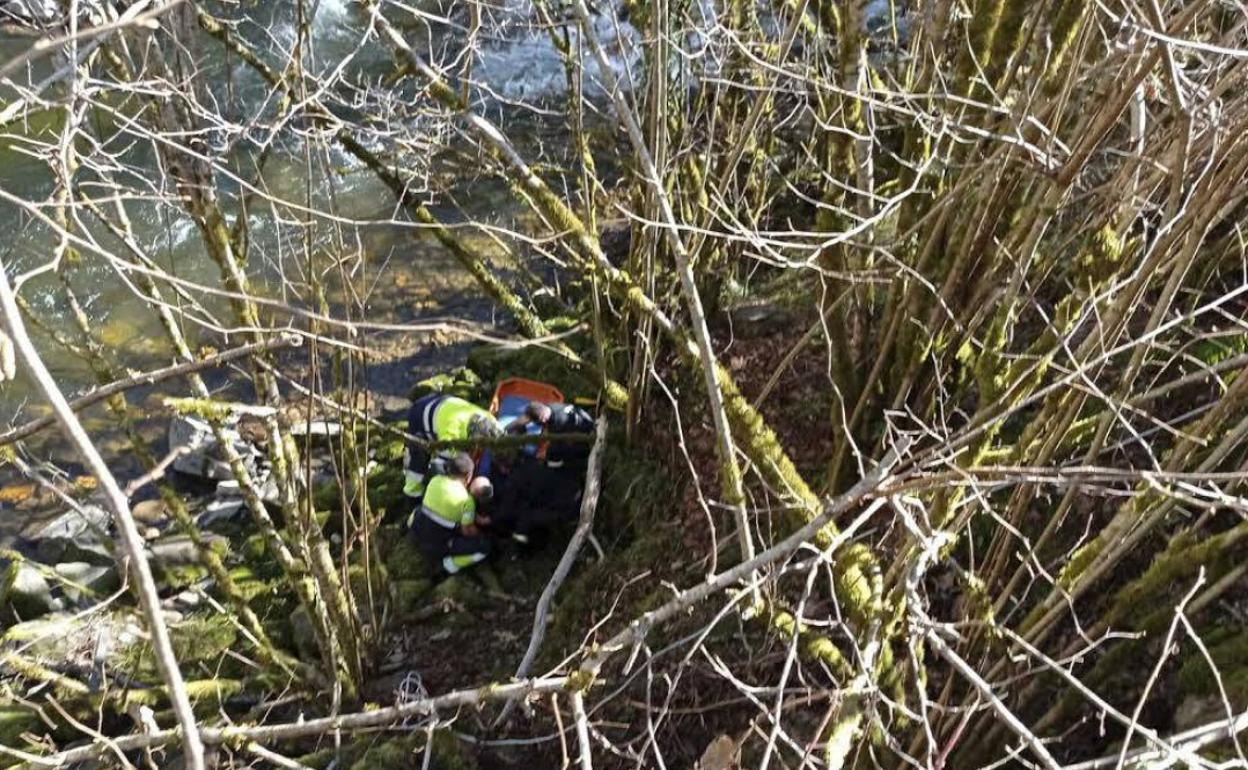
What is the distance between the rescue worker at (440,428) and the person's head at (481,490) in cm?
30

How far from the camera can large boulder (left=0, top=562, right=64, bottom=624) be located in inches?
238

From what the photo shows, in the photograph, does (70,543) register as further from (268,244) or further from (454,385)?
(268,244)

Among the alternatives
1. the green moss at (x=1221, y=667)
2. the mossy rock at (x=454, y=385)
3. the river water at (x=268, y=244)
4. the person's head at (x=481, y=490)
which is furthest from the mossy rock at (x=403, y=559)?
the green moss at (x=1221, y=667)

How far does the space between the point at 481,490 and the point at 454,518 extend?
0.21 metres

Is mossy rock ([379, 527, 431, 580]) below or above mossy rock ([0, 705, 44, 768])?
above

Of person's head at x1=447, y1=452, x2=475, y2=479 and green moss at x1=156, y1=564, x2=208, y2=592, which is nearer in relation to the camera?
person's head at x1=447, y1=452, x2=475, y2=479

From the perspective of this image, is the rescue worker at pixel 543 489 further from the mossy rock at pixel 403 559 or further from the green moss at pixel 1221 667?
the green moss at pixel 1221 667

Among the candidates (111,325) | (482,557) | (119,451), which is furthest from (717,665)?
(111,325)

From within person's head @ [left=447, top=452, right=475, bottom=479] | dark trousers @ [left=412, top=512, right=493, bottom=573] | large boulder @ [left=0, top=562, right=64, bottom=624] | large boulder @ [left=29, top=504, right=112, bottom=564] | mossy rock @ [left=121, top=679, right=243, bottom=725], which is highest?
person's head @ [left=447, top=452, right=475, bottom=479]

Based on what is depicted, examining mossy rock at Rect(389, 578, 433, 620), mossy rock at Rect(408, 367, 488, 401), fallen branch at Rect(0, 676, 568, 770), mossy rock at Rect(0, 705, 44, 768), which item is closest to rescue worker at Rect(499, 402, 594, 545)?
mossy rock at Rect(389, 578, 433, 620)

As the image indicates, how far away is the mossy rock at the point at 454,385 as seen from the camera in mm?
7246

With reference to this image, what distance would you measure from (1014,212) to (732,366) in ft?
7.62

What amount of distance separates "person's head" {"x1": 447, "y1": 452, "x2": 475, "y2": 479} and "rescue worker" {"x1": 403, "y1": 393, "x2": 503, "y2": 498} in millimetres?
170

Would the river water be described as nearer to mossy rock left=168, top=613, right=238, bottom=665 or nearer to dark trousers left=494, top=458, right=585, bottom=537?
dark trousers left=494, top=458, right=585, bottom=537
